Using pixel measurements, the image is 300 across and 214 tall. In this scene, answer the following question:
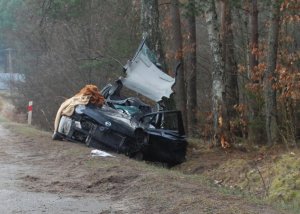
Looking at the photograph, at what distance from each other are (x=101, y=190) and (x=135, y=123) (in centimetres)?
481

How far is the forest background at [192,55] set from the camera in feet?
44.9

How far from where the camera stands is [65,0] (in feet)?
66.4

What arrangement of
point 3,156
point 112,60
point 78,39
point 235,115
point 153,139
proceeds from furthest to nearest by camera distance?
point 78,39, point 112,60, point 235,115, point 153,139, point 3,156

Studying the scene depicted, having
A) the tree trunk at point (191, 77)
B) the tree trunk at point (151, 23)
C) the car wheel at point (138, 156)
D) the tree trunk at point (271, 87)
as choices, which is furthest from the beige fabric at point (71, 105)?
the tree trunk at point (191, 77)

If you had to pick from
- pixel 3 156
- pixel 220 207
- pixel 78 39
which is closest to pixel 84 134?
pixel 3 156

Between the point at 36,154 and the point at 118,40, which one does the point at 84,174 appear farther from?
the point at 118,40

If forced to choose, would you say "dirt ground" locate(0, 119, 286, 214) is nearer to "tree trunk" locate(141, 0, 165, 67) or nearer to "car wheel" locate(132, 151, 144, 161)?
"car wheel" locate(132, 151, 144, 161)

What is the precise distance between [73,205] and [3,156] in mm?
5419

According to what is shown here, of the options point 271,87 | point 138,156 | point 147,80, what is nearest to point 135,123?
point 138,156

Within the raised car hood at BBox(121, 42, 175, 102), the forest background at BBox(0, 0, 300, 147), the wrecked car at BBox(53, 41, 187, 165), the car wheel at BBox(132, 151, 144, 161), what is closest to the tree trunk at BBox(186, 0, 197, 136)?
the forest background at BBox(0, 0, 300, 147)

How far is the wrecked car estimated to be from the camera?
1238 centimetres

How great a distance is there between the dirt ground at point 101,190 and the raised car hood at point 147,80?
296cm

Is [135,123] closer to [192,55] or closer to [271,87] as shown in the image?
[271,87]

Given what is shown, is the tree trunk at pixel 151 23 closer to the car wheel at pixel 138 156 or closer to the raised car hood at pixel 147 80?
the raised car hood at pixel 147 80
